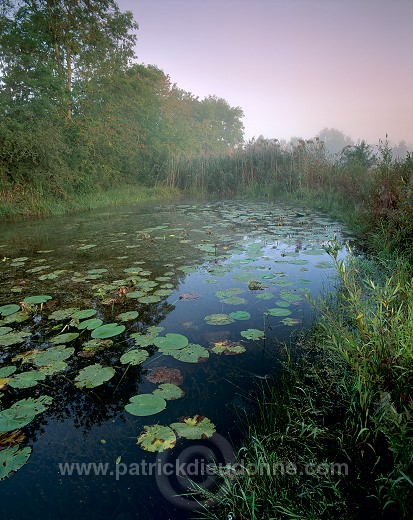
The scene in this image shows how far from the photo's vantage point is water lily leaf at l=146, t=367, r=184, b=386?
1.62 metres

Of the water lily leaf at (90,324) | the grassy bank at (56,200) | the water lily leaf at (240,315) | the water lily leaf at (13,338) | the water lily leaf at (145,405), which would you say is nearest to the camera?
the water lily leaf at (145,405)

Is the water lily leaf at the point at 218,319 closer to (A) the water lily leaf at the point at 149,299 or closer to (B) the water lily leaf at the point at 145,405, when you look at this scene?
(A) the water lily leaf at the point at 149,299

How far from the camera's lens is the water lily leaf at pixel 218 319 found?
88.4 inches

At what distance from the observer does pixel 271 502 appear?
37.1 inches

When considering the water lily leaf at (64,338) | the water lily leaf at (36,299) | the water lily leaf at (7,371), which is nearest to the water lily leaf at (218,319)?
the water lily leaf at (64,338)

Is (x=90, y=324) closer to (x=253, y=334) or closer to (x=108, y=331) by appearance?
(x=108, y=331)

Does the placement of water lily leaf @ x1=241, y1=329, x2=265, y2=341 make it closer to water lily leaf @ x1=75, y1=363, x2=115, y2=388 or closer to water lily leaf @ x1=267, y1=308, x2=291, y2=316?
water lily leaf @ x1=267, y1=308, x2=291, y2=316

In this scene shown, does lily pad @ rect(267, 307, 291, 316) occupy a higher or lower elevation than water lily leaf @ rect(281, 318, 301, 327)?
Result: higher

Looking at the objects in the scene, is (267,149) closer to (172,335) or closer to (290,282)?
(290,282)

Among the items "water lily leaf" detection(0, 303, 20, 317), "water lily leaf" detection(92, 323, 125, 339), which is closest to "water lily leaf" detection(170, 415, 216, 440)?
"water lily leaf" detection(92, 323, 125, 339)

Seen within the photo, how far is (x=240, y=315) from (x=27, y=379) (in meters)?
1.45

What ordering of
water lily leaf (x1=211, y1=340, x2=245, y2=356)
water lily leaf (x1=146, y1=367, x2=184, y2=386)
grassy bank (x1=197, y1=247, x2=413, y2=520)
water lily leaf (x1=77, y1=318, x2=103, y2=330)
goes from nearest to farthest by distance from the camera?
grassy bank (x1=197, y1=247, x2=413, y2=520) < water lily leaf (x1=146, y1=367, x2=184, y2=386) < water lily leaf (x1=211, y1=340, x2=245, y2=356) < water lily leaf (x1=77, y1=318, x2=103, y2=330)

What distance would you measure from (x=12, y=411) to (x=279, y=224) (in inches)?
214

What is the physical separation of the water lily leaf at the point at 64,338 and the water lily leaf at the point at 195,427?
1087 mm
